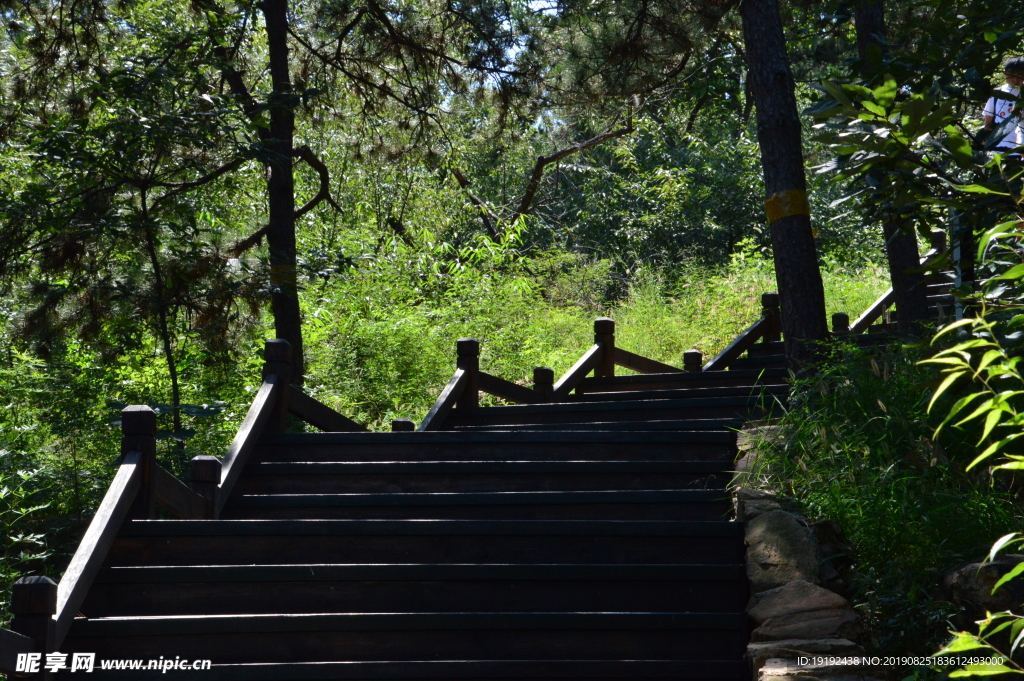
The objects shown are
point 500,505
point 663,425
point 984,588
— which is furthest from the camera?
point 663,425

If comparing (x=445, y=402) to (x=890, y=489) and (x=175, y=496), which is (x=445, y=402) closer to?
(x=175, y=496)

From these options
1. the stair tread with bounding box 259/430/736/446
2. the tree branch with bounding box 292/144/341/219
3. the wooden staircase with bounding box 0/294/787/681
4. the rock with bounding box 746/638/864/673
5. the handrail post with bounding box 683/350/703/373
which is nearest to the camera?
the rock with bounding box 746/638/864/673

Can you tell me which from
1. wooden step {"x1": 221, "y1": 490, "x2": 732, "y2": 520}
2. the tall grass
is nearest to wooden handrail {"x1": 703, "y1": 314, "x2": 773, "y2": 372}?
the tall grass

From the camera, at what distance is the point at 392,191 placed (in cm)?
1333

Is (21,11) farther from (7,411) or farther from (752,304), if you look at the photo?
(752,304)

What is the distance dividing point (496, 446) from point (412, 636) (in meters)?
1.78

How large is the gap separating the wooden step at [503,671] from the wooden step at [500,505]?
110 centimetres

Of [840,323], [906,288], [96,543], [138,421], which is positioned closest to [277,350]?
[138,421]

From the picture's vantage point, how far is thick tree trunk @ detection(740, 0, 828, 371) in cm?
651

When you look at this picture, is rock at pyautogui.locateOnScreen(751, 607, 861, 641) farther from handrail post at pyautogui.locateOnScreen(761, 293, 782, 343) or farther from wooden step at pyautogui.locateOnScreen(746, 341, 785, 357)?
handrail post at pyautogui.locateOnScreen(761, 293, 782, 343)

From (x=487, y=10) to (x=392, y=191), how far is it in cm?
380

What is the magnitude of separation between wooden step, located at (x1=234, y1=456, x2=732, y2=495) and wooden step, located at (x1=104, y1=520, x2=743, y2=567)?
736mm

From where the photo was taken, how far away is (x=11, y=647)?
13.1 feet

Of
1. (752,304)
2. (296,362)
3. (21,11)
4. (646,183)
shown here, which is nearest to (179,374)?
(296,362)
